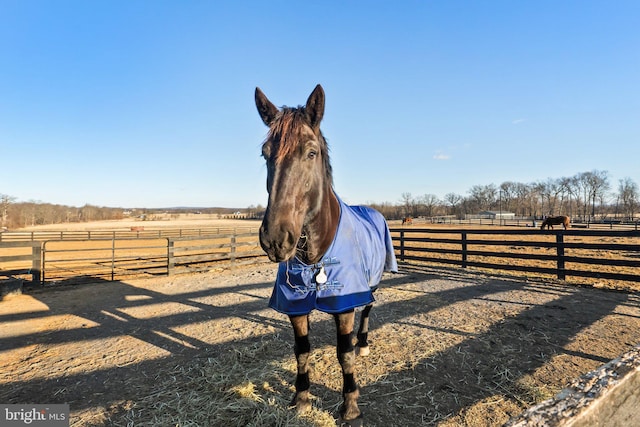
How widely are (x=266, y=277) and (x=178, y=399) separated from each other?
5.78 metres

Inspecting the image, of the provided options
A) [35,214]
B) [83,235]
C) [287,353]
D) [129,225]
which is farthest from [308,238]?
[35,214]

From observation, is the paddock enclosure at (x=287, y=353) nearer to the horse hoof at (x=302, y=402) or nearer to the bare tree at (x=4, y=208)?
the horse hoof at (x=302, y=402)

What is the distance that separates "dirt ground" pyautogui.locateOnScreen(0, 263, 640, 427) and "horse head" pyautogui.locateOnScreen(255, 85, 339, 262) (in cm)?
151

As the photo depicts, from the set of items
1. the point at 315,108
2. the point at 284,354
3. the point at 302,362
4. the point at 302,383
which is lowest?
the point at 284,354

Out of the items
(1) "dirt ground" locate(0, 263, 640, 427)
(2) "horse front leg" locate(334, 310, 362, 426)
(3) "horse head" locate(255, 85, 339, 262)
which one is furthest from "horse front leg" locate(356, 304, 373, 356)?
(3) "horse head" locate(255, 85, 339, 262)

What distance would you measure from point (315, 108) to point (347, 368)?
208cm

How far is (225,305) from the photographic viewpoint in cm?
587

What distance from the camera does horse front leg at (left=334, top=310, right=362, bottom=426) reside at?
2.38m

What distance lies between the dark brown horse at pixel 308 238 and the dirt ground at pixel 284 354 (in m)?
0.63

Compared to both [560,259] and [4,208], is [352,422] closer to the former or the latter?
[560,259]

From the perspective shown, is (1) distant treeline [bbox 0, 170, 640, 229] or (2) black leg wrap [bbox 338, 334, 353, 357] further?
(1) distant treeline [bbox 0, 170, 640, 229]

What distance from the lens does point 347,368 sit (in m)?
2.47

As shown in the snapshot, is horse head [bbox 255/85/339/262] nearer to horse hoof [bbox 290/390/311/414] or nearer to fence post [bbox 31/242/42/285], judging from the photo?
horse hoof [bbox 290/390/311/414]

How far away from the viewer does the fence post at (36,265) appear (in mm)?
7095
